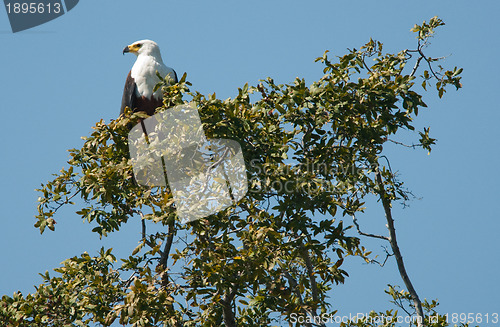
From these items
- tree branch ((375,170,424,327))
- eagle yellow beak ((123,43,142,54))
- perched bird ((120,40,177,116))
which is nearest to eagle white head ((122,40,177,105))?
perched bird ((120,40,177,116))

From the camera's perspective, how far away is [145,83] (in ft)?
26.4

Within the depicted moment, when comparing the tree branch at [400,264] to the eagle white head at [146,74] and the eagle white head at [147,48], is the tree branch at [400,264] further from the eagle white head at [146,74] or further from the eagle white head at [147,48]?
the eagle white head at [147,48]

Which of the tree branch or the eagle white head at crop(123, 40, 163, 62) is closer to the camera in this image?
the tree branch

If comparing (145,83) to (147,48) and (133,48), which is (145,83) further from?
(133,48)

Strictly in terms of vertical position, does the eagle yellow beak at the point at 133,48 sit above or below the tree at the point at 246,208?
above

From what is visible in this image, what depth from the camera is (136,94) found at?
8.06 m

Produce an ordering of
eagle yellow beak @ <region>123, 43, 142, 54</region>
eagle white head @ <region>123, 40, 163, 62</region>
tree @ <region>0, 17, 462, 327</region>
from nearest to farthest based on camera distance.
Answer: tree @ <region>0, 17, 462, 327</region>, eagle white head @ <region>123, 40, 163, 62</region>, eagle yellow beak @ <region>123, 43, 142, 54</region>

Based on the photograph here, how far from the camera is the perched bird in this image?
316 inches

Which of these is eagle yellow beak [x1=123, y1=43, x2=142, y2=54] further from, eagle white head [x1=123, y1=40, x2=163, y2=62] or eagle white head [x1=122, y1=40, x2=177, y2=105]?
eagle white head [x1=122, y1=40, x2=177, y2=105]

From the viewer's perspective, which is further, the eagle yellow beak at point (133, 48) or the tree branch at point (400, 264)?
the eagle yellow beak at point (133, 48)

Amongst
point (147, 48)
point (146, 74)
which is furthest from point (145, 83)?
point (147, 48)

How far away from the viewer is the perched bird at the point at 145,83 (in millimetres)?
8016

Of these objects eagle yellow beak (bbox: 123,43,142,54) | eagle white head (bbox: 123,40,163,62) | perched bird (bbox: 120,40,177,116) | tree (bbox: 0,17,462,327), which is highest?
eagle yellow beak (bbox: 123,43,142,54)

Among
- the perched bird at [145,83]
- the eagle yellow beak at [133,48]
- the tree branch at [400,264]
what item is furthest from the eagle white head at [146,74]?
the tree branch at [400,264]
